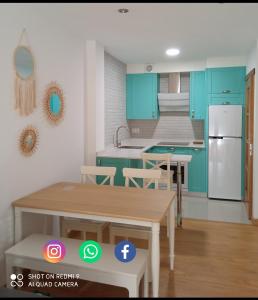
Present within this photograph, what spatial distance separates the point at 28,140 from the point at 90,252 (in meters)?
1.17

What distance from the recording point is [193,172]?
5410 millimetres

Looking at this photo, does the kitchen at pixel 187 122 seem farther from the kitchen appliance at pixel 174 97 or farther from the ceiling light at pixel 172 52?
the ceiling light at pixel 172 52

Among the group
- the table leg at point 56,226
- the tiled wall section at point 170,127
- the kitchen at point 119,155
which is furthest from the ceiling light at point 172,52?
the table leg at point 56,226

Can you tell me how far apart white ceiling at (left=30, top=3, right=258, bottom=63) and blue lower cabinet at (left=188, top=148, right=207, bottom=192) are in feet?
5.54

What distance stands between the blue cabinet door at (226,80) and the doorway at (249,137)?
173mm

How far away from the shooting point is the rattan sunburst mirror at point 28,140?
104 inches

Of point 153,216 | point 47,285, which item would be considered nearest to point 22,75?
point 153,216

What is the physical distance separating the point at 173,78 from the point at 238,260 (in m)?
3.74

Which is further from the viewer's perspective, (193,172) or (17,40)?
(193,172)

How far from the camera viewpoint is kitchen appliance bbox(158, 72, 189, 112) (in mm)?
5656

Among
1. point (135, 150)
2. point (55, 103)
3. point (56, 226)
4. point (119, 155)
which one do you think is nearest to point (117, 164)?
point (119, 155)

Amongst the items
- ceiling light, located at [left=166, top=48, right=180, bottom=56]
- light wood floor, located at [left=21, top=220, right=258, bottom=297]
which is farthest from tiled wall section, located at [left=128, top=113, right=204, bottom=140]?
light wood floor, located at [left=21, top=220, right=258, bottom=297]

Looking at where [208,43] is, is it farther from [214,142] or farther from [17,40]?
[17,40]

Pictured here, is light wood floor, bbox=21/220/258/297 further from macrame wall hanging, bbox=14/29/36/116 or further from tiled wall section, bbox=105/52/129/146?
tiled wall section, bbox=105/52/129/146
